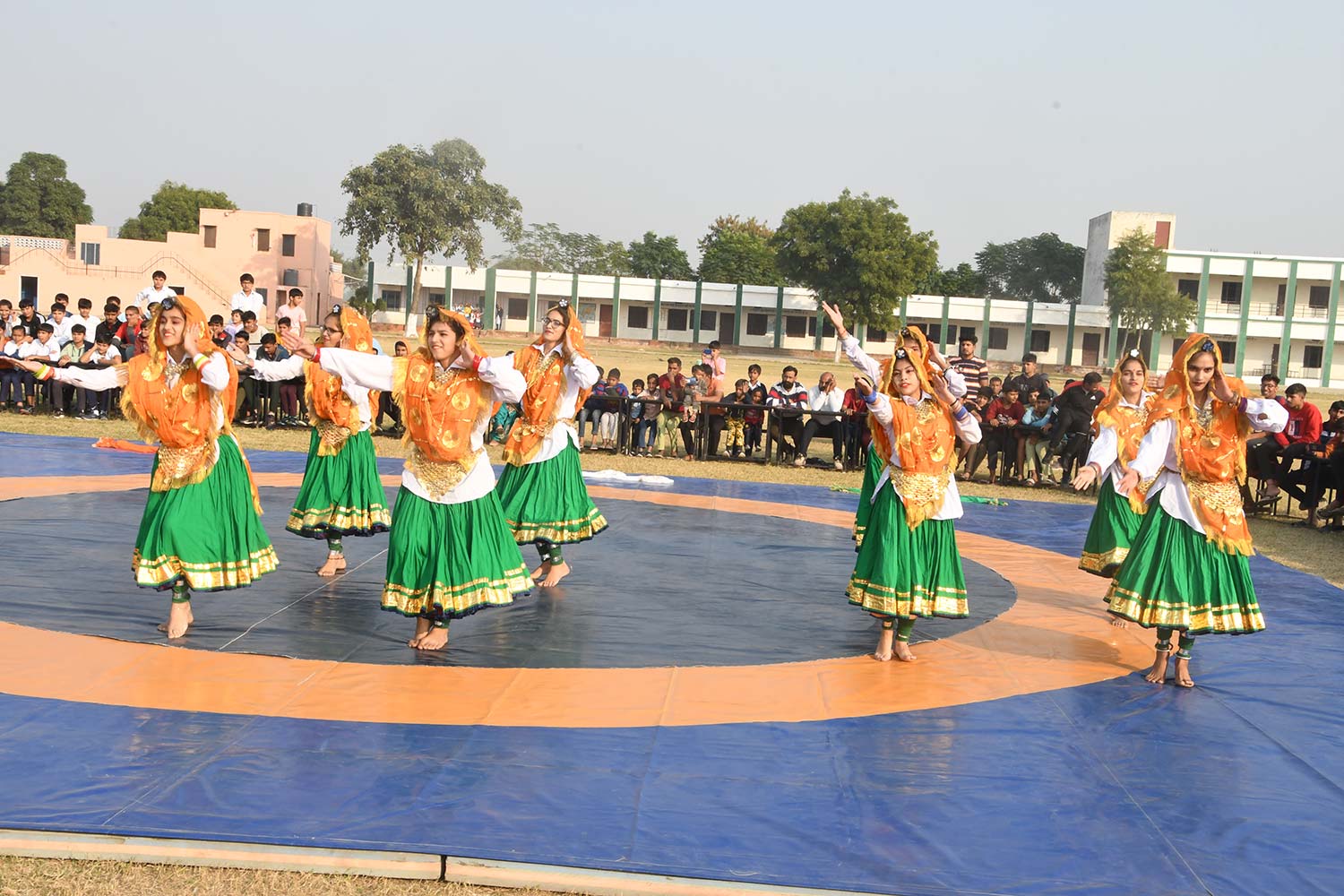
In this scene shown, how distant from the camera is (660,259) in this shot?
72062 millimetres

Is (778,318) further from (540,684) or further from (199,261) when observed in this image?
(540,684)

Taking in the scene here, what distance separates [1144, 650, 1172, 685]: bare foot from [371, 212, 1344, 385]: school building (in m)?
51.3

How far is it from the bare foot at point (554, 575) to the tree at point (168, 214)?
233 feet

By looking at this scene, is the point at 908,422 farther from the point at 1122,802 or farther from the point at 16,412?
the point at 16,412

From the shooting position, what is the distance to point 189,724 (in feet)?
16.0


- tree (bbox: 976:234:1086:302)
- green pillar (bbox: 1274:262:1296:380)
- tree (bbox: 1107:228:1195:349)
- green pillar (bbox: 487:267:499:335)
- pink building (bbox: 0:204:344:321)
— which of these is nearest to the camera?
pink building (bbox: 0:204:344:321)

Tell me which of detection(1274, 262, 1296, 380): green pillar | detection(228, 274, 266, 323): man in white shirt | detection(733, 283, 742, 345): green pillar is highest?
detection(1274, 262, 1296, 380): green pillar

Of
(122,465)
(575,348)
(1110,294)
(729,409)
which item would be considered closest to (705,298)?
(1110,294)

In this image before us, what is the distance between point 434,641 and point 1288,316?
58803 mm

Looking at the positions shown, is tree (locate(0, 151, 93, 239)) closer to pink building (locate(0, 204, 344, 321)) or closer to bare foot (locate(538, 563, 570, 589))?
pink building (locate(0, 204, 344, 321))

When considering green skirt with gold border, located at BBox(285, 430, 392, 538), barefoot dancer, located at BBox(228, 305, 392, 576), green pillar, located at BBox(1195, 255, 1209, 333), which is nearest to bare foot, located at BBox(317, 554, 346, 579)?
barefoot dancer, located at BBox(228, 305, 392, 576)

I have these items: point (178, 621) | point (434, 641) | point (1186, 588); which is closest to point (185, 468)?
point (178, 621)

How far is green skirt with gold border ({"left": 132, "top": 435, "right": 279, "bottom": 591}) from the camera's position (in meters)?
6.20

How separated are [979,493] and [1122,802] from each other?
402 inches
